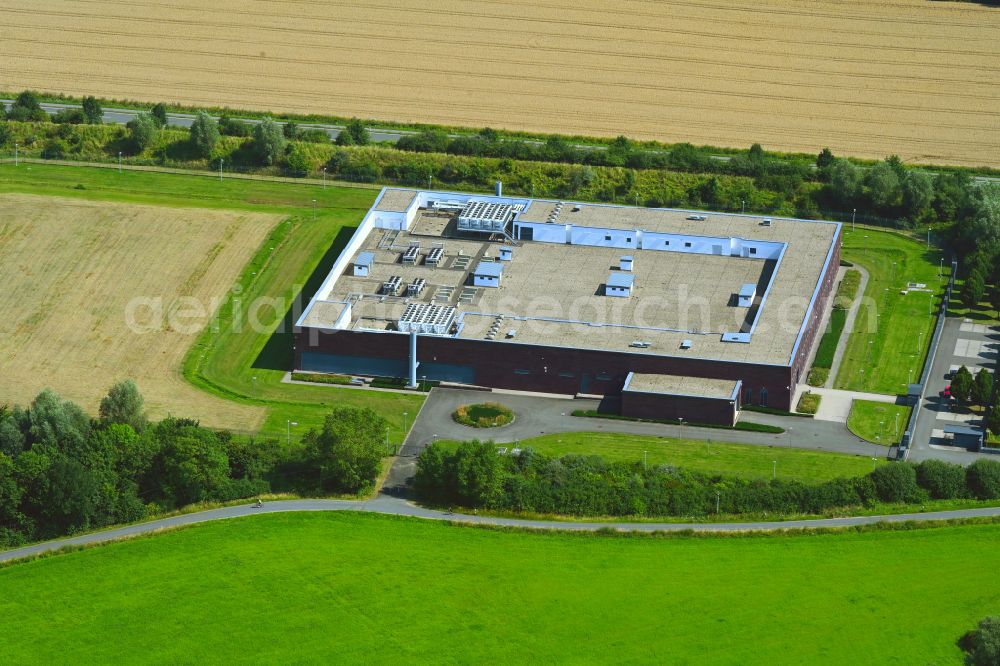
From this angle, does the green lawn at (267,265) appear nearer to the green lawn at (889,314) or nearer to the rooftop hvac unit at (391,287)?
the rooftop hvac unit at (391,287)

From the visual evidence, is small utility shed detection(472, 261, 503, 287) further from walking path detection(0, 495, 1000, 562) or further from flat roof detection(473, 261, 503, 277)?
walking path detection(0, 495, 1000, 562)

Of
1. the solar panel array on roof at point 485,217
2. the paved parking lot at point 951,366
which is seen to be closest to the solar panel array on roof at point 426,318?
the solar panel array on roof at point 485,217

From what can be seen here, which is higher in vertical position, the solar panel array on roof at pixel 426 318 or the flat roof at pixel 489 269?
the flat roof at pixel 489 269

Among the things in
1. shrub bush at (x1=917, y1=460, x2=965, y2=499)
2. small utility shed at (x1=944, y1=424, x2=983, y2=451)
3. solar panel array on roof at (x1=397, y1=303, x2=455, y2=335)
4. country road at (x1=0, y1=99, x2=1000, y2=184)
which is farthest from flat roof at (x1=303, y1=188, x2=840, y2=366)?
country road at (x1=0, y1=99, x2=1000, y2=184)

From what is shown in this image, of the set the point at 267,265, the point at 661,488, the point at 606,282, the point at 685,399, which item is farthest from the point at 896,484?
the point at 267,265

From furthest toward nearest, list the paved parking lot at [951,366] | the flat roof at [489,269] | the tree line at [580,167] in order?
the tree line at [580,167] → the flat roof at [489,269] → the paved parking lot at [951,366]

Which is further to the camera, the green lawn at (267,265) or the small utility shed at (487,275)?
the small utility shed at (487,275)

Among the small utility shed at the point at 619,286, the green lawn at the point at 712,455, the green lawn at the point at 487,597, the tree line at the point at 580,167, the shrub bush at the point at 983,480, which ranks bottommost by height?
the green lawn at the point at 487,597

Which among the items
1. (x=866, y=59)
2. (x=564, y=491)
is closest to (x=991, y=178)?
(x=866, y=59)
